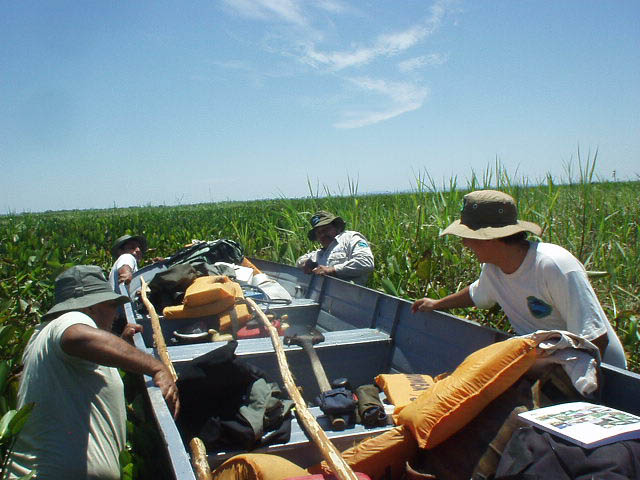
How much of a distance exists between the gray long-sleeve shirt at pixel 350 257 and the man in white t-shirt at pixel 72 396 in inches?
117

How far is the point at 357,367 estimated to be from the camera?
3.71m

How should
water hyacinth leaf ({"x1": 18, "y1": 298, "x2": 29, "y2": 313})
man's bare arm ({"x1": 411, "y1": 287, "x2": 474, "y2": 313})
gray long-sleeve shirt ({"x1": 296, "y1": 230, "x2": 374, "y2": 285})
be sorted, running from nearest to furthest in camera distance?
man's bare arm ({"x1": 411, "y1": 287, "x2": 474, "y2": 313}) → water hyacinth leaf ({"x1": 18, "y1": 298, "x2": 29, "y2": 313}) → gray long-sleeve shirt ({"x1": 296, "y1": 230, "x2": 374, "y2": 285})

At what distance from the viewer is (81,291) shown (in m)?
2.52

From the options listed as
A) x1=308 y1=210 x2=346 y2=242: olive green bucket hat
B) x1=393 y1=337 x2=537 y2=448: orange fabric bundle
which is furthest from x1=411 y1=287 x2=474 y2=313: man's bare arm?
x1=308 y1=210 x2=346 y2=242: olive green bucket hat

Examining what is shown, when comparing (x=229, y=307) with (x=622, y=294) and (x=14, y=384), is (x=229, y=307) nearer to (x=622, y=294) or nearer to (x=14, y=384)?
(x=14, y=384)

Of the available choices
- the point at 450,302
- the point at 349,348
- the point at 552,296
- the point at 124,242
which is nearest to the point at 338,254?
the point at 349,348

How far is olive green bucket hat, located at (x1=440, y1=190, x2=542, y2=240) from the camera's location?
2.48 m

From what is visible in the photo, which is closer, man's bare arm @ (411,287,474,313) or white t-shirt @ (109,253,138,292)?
man's bare arm @ (411,287,474,313)

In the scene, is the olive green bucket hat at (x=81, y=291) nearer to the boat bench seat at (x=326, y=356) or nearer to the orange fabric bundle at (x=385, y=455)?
the boat bench seat at (x=326, y=356)

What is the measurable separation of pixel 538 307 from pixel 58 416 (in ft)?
7.47

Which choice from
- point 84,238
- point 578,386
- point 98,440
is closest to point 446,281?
point 578,386

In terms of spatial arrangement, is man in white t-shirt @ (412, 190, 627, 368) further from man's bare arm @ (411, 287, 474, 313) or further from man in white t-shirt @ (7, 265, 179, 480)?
man in white t-shirt @ (7, 265, 179, 480)

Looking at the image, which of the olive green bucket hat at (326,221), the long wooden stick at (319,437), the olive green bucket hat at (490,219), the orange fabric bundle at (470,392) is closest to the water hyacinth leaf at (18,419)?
the long wooden stick at (319,437)

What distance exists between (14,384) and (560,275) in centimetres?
284
